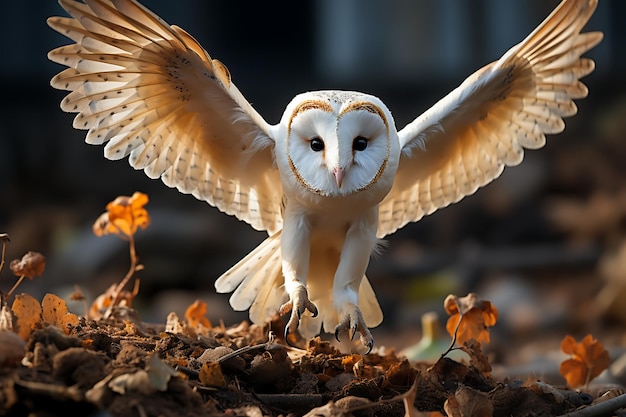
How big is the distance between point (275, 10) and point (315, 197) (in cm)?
783

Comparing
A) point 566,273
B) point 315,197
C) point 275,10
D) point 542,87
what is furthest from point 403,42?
point 315,197

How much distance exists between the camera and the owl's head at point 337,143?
3.14 m

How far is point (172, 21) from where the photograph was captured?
10.4 m

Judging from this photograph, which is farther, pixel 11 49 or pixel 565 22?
pixel 11 49

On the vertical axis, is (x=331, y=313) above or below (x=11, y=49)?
below

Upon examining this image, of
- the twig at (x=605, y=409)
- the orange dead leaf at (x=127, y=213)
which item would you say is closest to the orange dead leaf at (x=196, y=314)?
the orange dead leaf at (x=127, y=213)

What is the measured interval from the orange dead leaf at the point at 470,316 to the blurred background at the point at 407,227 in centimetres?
400

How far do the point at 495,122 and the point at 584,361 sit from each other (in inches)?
43.2

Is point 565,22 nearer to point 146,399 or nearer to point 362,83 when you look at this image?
point 146,399

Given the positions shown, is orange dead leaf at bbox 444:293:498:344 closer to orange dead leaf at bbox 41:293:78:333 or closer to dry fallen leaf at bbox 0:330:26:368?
orange dead leaf at bbox 41:293:78:333

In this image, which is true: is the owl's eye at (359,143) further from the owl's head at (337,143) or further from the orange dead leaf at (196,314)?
the orange dead leaf at (196,314)

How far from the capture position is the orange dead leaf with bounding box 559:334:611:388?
11.7 ft

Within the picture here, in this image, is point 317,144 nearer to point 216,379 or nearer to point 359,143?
point 359,143

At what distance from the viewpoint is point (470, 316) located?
3396 millimetres
